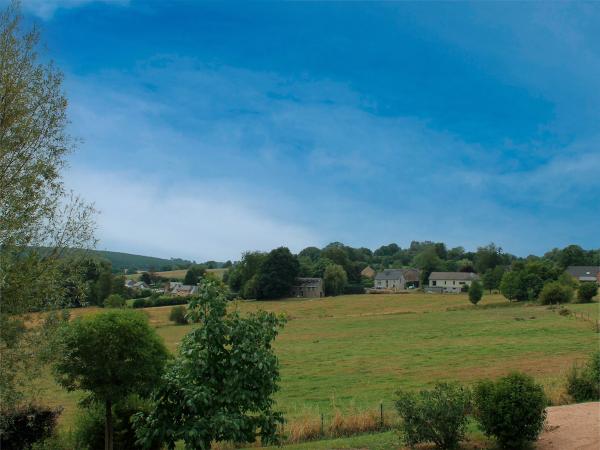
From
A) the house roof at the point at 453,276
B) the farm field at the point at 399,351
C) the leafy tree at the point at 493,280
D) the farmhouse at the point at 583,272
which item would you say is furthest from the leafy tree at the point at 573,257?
the farm field at the point at 399,351

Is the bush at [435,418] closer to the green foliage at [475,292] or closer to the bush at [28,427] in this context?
the bush at [28,427]

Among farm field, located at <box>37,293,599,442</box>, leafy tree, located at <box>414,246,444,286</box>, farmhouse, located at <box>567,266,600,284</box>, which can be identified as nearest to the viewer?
farm field, located at <box>37,293,599,442</box>

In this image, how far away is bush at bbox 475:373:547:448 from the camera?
39.5ft

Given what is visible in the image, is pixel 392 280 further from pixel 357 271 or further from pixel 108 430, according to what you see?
pixel 108 430

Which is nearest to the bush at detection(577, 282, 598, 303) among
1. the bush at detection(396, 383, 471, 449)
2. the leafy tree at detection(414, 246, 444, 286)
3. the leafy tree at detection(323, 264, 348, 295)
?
the leafy tree at detection(323, 264, 348, 295)

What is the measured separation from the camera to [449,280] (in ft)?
438

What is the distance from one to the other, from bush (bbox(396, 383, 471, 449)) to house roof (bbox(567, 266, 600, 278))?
11544cm

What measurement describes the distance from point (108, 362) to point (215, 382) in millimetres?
7129

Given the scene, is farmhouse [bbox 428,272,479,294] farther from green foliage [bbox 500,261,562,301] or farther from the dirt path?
the dirt path

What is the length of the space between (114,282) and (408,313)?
131ft

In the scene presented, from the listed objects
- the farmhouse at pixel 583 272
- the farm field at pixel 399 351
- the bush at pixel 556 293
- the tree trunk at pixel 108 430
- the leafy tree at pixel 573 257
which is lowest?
the farm field at pixel 399 351

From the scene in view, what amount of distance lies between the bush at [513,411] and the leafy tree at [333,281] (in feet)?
332

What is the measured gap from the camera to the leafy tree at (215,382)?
8180 mm

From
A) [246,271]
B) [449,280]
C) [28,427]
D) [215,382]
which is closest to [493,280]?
[449,280]
